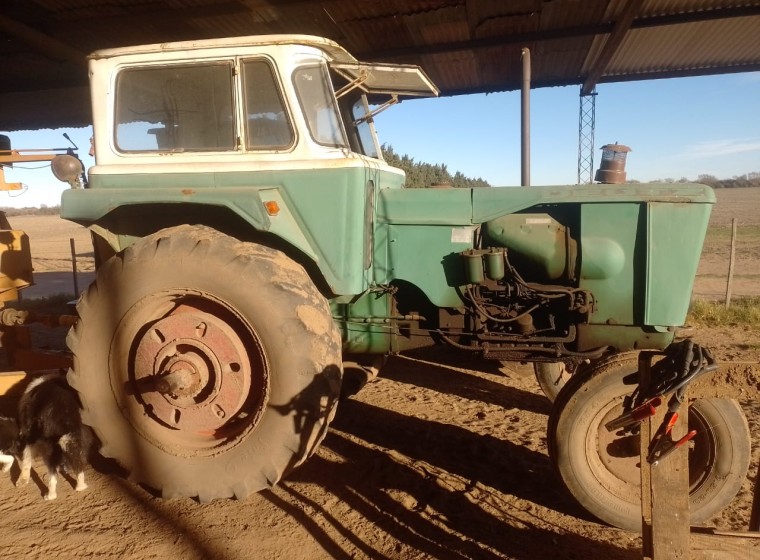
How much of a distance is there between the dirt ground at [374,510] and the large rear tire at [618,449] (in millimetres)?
186

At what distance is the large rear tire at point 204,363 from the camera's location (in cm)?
271

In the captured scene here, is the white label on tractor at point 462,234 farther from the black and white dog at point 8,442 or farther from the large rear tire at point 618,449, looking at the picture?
the black and white dog at point 8,442

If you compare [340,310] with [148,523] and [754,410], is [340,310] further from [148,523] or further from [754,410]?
[754,410]

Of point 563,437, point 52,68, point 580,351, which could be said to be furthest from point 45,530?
point 52,68

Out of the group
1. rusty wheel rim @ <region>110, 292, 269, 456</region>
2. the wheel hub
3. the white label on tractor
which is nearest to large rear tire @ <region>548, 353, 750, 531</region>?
the white label on tractor

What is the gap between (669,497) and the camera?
206cm

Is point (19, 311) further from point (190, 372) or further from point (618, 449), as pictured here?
point (618, 449)

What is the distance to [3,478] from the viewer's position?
3457 millimetres

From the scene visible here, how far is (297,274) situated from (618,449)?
1873 mm

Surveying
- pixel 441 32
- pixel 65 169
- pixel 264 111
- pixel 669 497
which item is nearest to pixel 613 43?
pixel 441 32

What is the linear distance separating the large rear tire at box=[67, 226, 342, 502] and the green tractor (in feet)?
0.03

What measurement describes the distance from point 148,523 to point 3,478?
1.31 metres

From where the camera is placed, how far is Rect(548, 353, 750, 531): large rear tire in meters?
2.63

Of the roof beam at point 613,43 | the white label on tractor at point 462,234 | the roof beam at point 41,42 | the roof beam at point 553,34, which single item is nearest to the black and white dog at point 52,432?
the white label on tractor at point 462,234
